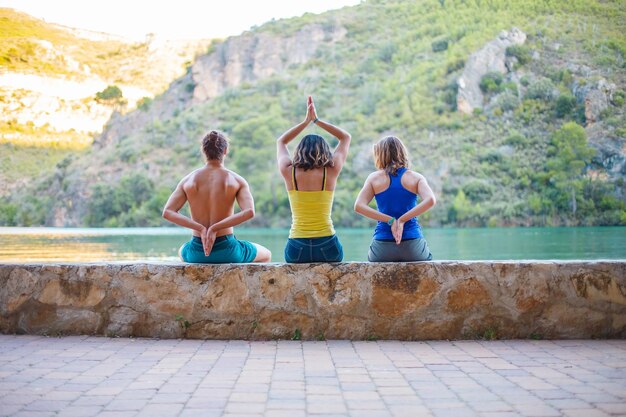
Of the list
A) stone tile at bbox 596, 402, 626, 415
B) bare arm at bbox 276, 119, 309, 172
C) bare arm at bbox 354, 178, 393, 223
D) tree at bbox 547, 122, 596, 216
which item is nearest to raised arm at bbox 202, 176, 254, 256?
bare arm at bbox 276, 119, 309, 172

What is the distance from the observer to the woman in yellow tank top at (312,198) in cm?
426

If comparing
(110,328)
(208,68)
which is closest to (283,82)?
(208,68)

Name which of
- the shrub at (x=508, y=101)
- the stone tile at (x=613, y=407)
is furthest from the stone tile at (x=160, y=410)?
the shrub at (x=508, y=101)

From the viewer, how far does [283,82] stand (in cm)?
8631

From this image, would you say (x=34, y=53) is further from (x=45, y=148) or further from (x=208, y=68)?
(x=208, y=68)

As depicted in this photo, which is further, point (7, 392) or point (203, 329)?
point (203, 329)

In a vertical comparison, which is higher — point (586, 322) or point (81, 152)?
point (81, 152)

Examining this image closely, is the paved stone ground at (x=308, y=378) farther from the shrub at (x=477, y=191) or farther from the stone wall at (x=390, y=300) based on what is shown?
the shrub at (x=477, y=191)

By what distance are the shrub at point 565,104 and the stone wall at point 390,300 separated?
60.2 m

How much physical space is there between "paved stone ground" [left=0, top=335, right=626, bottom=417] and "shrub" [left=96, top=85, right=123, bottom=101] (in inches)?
3966

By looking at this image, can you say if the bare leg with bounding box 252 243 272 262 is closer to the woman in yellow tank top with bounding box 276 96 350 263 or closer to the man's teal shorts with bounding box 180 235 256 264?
the man's teal shorts with bounding box 180 235 256 264

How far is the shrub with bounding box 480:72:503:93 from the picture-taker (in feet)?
213

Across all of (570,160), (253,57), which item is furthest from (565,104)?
(253,57)

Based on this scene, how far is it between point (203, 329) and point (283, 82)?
84303mm
